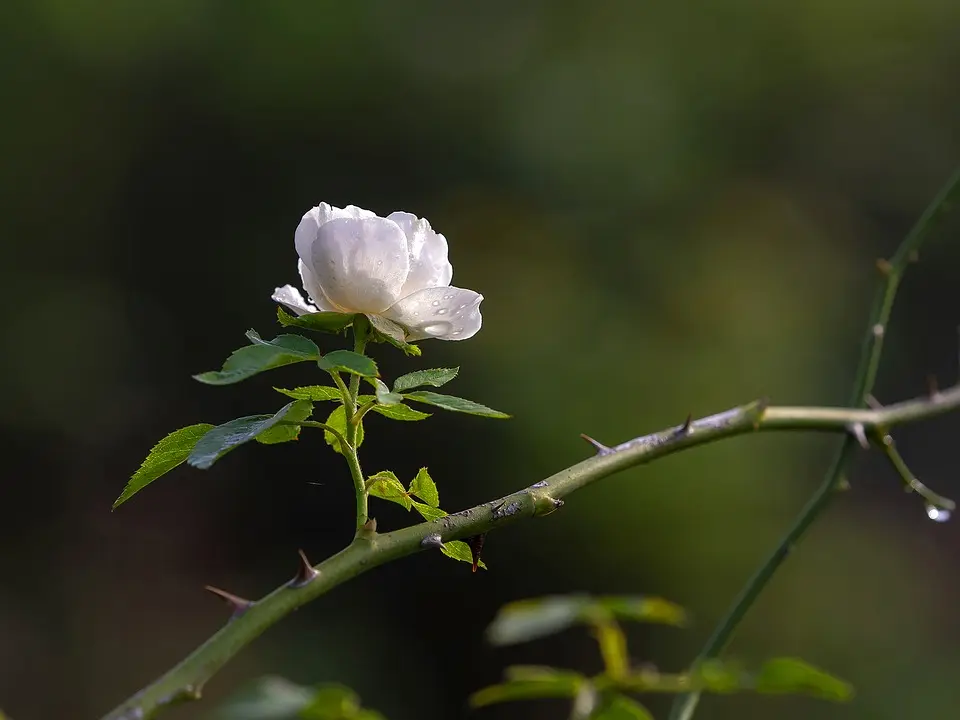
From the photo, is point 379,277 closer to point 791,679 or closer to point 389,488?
point 389,488

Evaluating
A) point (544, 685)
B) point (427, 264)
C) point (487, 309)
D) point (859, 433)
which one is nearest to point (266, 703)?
point (544, 685)

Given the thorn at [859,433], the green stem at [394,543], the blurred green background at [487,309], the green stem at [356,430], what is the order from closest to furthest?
1. the green stem at [394,543]
2. the green stem at [356,430]
3. the thorn at [859,433]
4. the blurred green background at [487,309]

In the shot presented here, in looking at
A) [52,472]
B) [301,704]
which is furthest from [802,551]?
[301,704]

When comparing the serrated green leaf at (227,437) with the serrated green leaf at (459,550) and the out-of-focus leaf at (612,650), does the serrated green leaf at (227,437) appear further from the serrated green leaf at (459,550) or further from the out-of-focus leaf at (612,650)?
the out-of-focus leaf at (612,650)

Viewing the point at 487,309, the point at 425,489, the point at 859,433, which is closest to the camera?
the point at 425,489

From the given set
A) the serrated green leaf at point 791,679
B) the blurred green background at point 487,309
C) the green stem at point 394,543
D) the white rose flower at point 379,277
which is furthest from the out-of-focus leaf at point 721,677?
the blurred green background at point 487,309

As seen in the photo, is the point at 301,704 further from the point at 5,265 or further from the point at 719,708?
the point at 5,265

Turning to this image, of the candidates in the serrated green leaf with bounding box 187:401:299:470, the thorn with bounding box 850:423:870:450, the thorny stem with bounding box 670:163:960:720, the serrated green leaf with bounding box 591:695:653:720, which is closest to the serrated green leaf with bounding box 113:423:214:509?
the serrated green leaf with bounding box 187:401:299:470

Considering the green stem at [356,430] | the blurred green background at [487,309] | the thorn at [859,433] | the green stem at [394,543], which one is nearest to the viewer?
the green stem at [394,543]
